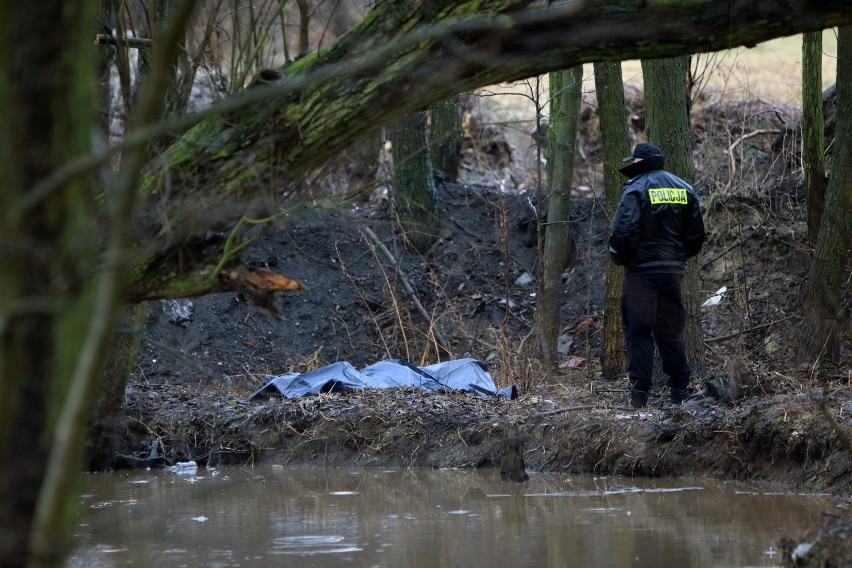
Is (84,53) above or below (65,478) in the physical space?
above

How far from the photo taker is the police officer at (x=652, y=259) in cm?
823

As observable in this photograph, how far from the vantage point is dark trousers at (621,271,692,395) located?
8.25 m

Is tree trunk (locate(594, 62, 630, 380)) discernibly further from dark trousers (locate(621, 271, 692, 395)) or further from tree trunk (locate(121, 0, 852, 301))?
tree trunk (locate(121, 0, 852, 301))

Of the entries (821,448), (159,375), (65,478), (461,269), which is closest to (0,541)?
(65,478)

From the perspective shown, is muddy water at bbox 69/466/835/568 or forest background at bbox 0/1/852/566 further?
muddy water at bbox 69/466/835/568

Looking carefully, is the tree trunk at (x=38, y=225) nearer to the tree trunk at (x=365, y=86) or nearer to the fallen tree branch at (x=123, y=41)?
the tree trunk at (x=365, y=86)

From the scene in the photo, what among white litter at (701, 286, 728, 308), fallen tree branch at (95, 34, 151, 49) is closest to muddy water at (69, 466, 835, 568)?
fallen tree branch at (95, 34, 151, 49)

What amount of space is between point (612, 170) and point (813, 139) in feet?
7.81

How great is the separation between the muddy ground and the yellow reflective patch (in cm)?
136

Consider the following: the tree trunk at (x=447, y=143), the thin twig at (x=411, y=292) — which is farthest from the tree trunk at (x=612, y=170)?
the tree trunk at (x=447, y=143)

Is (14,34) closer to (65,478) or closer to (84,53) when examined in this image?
(84,53)

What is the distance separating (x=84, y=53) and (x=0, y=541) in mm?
1250

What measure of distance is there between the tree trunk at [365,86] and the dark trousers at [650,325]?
4.56m

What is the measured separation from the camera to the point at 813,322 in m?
9.66
